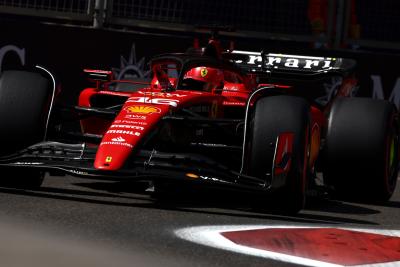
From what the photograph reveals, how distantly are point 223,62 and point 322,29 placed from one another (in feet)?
15.6

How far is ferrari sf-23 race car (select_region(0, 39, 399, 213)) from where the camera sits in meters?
6.96

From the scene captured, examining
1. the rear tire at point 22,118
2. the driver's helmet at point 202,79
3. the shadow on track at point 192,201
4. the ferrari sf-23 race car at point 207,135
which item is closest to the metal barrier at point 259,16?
the ferrari sf-23 race car at point 207,135

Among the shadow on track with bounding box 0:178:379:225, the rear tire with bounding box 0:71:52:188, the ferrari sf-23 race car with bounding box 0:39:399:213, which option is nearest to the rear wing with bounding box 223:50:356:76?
the ferrari sf-23 race car with bounding box 0:39:399:213

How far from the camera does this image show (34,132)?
24.8 feet

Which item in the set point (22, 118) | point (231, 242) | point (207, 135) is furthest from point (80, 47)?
point (231, 242)

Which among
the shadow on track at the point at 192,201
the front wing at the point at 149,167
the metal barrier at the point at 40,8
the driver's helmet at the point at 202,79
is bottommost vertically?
the shadow on track at the point at 192,201

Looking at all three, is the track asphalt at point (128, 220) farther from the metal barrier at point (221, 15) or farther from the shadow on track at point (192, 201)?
the metal barrier at point (221, 15)

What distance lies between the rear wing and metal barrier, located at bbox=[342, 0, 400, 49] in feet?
11.3

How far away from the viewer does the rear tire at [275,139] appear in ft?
22.9

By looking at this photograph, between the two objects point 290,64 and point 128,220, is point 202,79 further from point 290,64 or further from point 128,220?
point 128,220

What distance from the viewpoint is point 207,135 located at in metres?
8.09

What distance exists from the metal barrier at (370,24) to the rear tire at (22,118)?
627cm

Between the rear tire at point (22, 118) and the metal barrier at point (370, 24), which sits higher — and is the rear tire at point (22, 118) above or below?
below

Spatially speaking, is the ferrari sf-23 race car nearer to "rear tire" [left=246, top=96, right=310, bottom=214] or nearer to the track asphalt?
"rear tire" [left=246, top=96, right=310, bottom=214]
